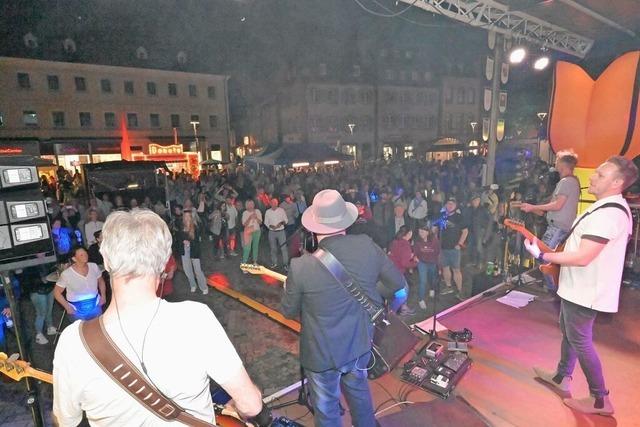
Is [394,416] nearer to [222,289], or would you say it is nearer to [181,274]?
[222,289]

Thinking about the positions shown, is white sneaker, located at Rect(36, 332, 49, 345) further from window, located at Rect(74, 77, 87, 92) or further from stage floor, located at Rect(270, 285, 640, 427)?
window, located at Rect(74, 77, 87, 92)

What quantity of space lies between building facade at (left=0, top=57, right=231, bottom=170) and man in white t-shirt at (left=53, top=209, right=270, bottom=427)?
22760mm

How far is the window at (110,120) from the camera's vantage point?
1200 inches

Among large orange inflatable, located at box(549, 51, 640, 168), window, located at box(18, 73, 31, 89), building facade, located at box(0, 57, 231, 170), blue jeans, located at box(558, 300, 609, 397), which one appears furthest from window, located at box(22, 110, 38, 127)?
blue jeans, located at box(558, 300, 609, 397)

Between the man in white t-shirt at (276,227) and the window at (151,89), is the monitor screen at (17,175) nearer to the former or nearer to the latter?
the man in white t-shirt at (276,227)

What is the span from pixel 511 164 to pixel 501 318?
15.6 metres

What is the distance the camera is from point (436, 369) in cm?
375

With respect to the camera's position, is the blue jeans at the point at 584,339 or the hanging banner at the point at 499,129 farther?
the hanging banner at the point at 499,129

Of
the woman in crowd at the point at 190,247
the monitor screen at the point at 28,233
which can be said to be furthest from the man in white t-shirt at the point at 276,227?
the monitor screen at the point at 28,233

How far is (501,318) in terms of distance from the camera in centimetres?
499

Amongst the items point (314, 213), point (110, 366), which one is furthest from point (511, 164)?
point (110, 366)

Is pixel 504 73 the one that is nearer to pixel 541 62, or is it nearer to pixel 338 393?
pixel 541 62

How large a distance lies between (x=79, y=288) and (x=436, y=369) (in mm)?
4728

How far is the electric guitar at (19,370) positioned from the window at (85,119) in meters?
32.6
